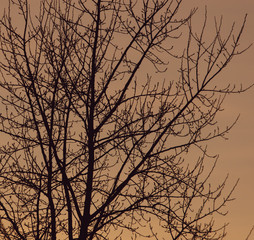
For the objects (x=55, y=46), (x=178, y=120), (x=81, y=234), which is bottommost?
(x=81, y=234)

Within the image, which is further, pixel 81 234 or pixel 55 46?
pixel 55 46

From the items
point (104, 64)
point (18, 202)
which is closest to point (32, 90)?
point (104, 64)

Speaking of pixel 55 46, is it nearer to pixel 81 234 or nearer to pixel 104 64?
pixel 104 64

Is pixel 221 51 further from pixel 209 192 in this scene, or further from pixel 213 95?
pixel 209 192

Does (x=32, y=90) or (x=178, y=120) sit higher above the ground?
(x=32, y=90)

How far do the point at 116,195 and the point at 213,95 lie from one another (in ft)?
8.16

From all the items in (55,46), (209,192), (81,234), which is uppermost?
(55,46)

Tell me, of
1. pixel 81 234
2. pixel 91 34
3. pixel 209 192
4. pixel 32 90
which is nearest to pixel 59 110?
pixel 32 90

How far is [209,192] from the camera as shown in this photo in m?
10.5

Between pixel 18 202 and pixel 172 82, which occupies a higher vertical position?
pixel 172 82

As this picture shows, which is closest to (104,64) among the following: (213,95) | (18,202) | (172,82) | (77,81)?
(77,81)

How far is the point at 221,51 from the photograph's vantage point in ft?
34.6

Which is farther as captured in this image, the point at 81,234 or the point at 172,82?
the point at 172,82

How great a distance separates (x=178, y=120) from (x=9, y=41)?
11.1ft
